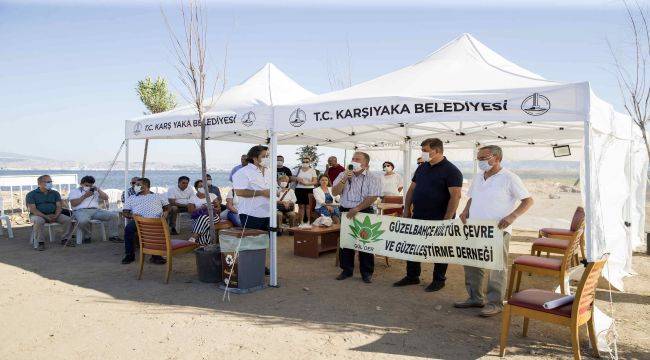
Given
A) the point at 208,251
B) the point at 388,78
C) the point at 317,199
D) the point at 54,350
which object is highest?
the point at 388,78

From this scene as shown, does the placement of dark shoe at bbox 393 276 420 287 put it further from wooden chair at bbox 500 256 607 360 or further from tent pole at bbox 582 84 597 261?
tent pole at bbox 582 84 597 261

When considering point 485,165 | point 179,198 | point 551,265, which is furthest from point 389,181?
point 485,165

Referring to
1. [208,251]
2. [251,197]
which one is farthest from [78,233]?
[251,197]

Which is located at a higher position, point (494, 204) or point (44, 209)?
point (494, 204)

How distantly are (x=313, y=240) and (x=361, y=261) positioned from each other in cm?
166

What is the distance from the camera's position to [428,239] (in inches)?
196

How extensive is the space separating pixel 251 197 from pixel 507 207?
306cm

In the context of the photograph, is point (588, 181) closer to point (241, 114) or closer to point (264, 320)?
point (264, 320)

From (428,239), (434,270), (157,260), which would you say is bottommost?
(157,260)

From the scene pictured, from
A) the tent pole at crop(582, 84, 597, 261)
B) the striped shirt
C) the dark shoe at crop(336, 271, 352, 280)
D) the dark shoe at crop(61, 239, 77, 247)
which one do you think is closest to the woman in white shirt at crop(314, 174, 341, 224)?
the dark shoe at crop(336, 271, 352, 280)

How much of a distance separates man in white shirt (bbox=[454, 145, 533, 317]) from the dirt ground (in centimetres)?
23

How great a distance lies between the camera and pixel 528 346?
3.67 meters

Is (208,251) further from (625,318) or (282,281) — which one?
(625,318)

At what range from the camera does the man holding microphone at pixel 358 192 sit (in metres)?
5.55
